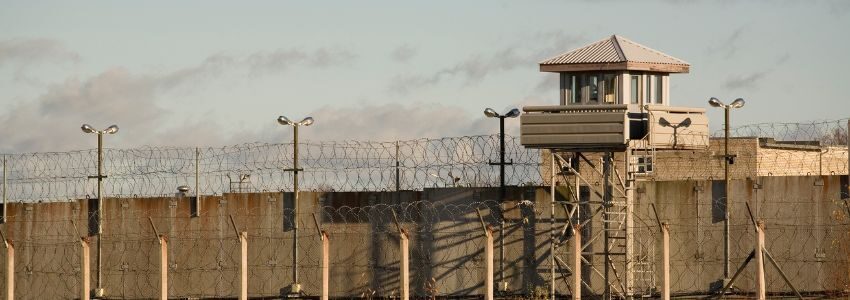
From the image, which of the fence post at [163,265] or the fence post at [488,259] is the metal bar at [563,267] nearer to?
A: the fence post at [488,259]

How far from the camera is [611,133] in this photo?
31594mm

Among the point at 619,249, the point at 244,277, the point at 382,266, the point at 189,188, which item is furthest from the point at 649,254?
the point at 189,188

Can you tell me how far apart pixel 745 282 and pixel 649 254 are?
200cm

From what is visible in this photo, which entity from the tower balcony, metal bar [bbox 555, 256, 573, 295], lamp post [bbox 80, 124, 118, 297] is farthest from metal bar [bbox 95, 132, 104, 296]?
metal bar [bbox 555, 256, 573, 295]

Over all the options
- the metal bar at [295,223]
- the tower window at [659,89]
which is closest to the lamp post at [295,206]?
the metal bar at [295,223]

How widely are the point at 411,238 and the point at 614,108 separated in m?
5.89

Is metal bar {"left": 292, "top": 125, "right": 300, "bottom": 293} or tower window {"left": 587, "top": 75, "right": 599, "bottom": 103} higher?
tower window {"left": 587, "top": 75, "right": 599, "bottom": 103}

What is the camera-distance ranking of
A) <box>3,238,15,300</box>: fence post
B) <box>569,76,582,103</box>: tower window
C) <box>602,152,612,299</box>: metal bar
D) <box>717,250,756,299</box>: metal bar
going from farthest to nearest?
<box>3,238,15,300</box>: fence post
<box>569,76,582,103</box>: tower window
<box>602,152,612,299</box>: metal bar
<box>717,250,756,299</box>: metal bar

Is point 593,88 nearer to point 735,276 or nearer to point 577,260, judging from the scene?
point 735,276

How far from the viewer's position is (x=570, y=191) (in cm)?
3391

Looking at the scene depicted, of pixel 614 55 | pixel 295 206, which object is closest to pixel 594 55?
pixel 614 55

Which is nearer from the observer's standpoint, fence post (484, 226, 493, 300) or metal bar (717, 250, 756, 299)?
fence post (484, 226, 493, 300)

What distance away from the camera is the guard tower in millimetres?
31859

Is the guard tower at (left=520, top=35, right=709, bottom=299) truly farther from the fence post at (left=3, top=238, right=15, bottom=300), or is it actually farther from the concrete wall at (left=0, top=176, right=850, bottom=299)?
the fence post at (left=3, top=238, right=15, bottom=300)
